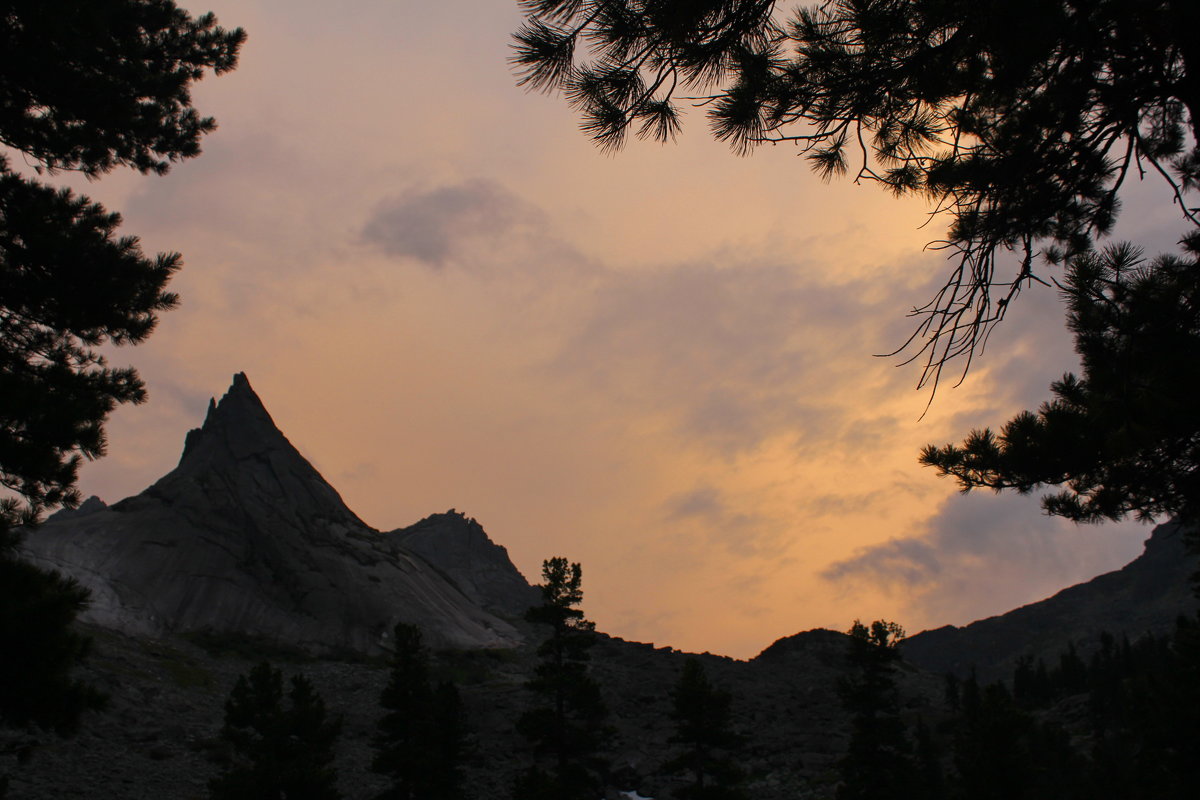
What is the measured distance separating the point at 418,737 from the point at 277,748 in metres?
6.33

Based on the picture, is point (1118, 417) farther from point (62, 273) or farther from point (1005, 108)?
point (62, 273)

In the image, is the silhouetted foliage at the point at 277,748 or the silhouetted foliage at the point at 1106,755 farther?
the silhouetted foliage at the point at 1106,755

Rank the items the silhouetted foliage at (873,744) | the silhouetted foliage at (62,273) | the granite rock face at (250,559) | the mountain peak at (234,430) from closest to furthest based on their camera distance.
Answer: the silhouetted foliage at (62,273) < the silhouetted foliage at (873,744) < the granite rock face at (250,559) < the mountain peak at (234,430)

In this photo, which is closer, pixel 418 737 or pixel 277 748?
pixel 277 748

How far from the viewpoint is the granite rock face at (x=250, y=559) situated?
104 m

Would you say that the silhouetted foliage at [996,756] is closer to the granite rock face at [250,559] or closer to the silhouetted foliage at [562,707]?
the silhouetted foliage at [562,707]

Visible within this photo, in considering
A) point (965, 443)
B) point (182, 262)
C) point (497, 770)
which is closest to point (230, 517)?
point (497, 770)

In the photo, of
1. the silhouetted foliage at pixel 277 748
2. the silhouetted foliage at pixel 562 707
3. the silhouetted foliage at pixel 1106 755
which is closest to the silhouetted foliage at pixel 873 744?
the silhouetted foliage at pixel 1106 755

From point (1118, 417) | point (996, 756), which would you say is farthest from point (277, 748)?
point (1118, 417)

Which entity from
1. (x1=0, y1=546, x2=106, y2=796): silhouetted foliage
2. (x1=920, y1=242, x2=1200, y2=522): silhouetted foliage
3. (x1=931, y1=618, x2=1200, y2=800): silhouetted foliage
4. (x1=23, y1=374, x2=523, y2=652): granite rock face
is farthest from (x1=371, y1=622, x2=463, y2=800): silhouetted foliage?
(x1=23, y1=374, x2=523, y2=652): granite rock face

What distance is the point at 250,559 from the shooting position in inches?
4596

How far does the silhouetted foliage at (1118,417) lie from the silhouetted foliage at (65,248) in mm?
13619

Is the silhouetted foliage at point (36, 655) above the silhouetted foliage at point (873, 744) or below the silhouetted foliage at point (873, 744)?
below

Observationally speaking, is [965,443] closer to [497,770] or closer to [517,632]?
[497,770]
